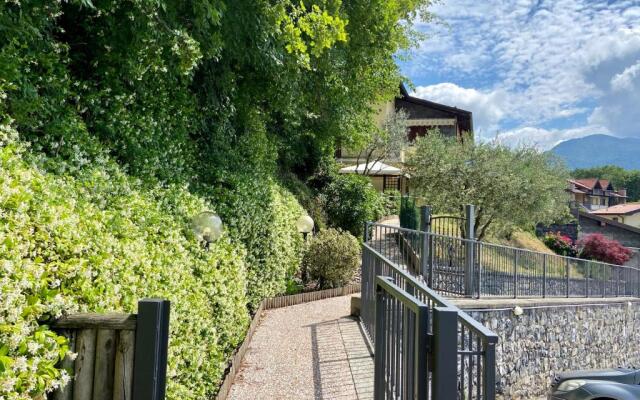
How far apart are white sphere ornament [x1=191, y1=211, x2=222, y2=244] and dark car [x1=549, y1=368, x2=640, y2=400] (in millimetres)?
6347

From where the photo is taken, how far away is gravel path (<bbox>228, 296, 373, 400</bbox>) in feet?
14.6

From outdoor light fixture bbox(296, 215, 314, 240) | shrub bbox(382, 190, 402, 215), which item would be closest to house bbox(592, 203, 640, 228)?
shrub bbox(382, 190, 402, 215)

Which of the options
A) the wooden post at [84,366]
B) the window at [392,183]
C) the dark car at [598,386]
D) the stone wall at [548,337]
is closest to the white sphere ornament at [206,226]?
the wooden post at [84,366]

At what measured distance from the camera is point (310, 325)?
6.90 metres

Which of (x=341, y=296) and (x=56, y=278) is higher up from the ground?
(x=56, y=278)

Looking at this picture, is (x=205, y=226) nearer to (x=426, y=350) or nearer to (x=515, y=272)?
(x=426, y=350)

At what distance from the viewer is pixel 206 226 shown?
455 centimetres

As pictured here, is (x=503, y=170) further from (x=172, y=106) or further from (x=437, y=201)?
(x=172, y=106)

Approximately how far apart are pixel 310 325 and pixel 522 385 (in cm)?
663

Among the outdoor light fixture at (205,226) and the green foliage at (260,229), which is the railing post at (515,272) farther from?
the outdoor light fixture at (205,226)

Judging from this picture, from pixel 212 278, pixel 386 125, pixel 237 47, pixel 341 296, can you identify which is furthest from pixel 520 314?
pixel 386 125

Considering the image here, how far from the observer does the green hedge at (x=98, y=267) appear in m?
1.72

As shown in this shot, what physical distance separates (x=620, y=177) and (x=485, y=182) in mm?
98746

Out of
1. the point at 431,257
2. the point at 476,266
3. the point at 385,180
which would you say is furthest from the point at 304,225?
the point at 385,180
